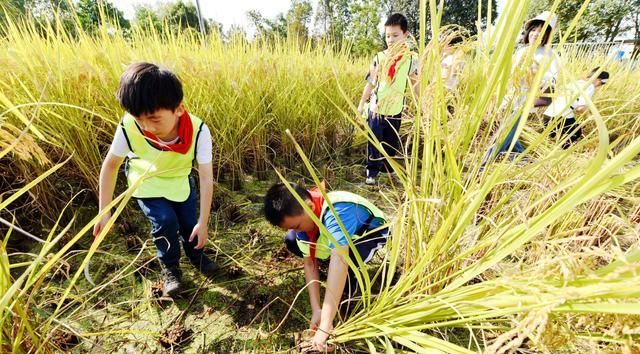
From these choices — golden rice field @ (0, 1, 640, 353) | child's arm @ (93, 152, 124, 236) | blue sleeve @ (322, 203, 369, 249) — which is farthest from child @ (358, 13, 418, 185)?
child's arm @ (93, 152, 124, 236)

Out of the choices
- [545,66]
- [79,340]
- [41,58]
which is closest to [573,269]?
[545,66]

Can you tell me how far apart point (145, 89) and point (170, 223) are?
26.8 inches

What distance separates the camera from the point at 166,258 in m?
1.51

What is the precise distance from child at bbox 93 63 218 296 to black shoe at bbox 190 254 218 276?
0.04m

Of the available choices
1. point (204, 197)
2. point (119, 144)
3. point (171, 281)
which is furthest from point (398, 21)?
point (171, 281)

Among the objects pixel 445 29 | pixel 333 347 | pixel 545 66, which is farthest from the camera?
pixel 333 347

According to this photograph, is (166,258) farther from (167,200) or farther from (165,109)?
(165,109)

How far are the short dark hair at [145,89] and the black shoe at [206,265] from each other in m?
0.92

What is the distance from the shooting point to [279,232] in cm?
202

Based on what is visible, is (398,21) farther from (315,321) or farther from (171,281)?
(171,281)

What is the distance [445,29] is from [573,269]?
2.75ft

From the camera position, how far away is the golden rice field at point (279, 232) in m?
0.63

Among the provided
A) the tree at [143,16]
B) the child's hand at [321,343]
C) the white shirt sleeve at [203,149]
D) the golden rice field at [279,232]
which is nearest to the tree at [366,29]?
the golden rice field at [279,232]

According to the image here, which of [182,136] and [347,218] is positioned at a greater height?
[182,136]
